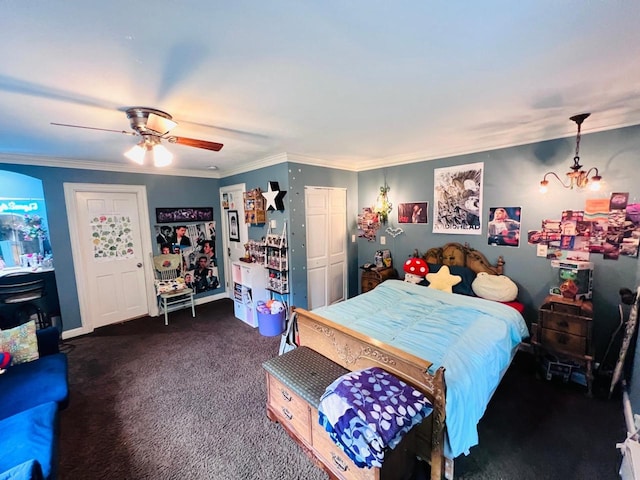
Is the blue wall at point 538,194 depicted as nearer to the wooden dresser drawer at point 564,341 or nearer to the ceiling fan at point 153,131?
the wooden dresser drawer at point 564,341

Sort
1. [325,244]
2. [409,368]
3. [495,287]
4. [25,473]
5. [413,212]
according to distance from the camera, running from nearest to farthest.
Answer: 1. [25,473]
2. [409,368]
3. [495,287]
4. [413,212]
5. [325,244]

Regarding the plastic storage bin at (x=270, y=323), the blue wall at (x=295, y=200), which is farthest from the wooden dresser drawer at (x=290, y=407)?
the blue wall at (x=295, y=200)

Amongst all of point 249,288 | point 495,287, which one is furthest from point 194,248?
point 495,287

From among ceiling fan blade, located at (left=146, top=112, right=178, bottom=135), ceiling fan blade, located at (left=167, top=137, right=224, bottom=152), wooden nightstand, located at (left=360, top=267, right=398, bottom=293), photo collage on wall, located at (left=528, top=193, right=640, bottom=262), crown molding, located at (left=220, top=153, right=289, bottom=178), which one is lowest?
wooden nightstand, located at (left=360, top=267, right=398, bottom=293)

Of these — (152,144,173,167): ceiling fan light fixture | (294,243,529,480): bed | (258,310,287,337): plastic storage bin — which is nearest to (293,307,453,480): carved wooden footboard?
(294,243,529,480): bed

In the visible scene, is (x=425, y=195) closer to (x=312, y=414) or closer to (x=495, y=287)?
(x=495, y=287)

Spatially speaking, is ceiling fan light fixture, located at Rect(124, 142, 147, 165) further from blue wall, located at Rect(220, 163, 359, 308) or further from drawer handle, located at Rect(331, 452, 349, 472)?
drawer handle, located at Rect(331, 452, 349, 472)

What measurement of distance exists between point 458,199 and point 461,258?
0.75 m

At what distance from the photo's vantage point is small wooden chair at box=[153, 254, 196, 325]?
13.3ft

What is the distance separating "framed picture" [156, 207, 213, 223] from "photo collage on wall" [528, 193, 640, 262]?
4.72m

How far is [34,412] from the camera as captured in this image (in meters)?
1.70

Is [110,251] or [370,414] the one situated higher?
[110,251]

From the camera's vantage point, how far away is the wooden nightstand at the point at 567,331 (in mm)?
2277

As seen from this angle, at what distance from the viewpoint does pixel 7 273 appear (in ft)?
11.2
